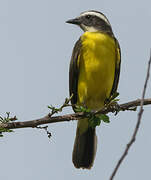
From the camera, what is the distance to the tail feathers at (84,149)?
7762 mm

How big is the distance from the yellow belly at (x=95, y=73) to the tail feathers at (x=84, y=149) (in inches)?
36.7

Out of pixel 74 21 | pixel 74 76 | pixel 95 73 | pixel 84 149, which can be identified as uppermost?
pixel 74 21

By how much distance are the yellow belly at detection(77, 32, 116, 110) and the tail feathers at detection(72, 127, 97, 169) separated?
931mm

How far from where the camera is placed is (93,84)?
282 inches

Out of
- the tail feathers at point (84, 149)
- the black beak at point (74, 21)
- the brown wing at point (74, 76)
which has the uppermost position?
the black beak at point (74, 21)

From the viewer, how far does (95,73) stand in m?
7.16

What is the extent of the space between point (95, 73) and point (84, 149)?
1.65 m

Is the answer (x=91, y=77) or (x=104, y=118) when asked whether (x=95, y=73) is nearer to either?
(x=91, y=77)

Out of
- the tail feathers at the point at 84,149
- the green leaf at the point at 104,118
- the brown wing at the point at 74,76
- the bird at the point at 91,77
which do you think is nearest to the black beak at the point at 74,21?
the bird at the point at 91,77

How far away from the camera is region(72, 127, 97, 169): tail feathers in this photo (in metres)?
7.76


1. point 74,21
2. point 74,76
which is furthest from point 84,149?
point 74,21

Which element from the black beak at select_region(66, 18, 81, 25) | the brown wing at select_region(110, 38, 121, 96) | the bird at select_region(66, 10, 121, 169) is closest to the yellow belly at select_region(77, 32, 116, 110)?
the bird at select_region(66, 10, 121, 169)

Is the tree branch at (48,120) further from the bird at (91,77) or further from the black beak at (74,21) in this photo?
the black beak at (74,21)

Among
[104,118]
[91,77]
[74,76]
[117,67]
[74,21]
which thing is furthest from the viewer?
[74,21]
